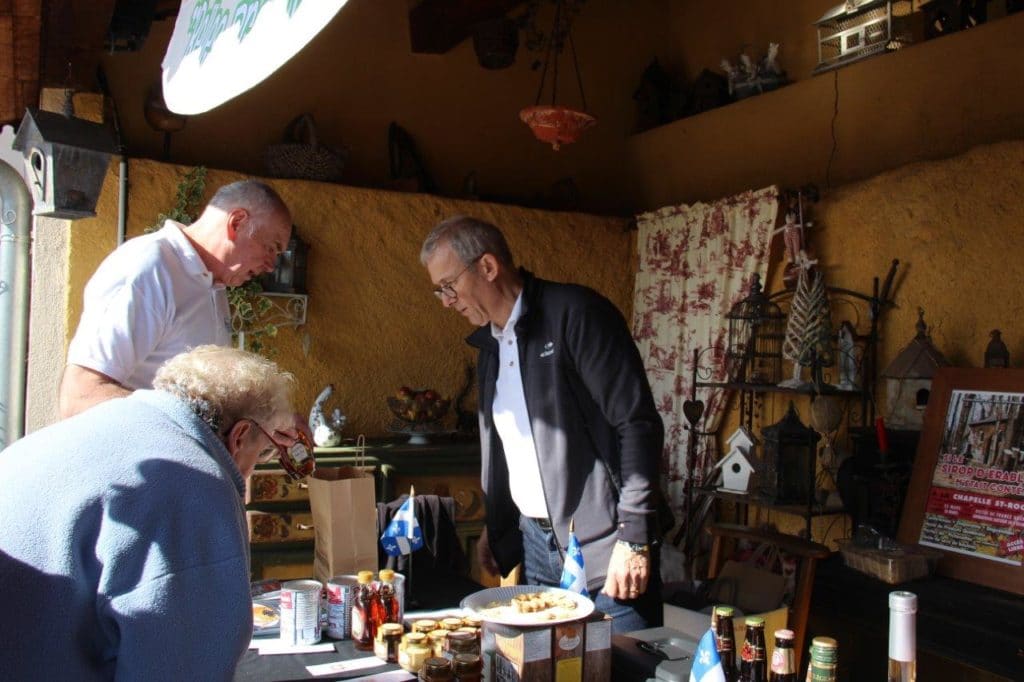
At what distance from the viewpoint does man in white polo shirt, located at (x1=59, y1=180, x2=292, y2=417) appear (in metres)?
2.29

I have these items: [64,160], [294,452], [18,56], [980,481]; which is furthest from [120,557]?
[980,481]

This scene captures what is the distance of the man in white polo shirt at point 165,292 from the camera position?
2.29 meters

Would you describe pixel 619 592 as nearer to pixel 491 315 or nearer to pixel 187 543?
pixel 491 315

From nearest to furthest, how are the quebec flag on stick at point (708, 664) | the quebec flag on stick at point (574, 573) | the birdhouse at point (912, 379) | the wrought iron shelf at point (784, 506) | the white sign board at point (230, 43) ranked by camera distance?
1. the white sign board at point (230, 43)
2. the quebec flag on stick at point (708, 664)
3. the quebec flag on stick at point (574, 573)
4. the birdhouse at point (912, 379)
5. the wrought iron shelf at point (784, 506)

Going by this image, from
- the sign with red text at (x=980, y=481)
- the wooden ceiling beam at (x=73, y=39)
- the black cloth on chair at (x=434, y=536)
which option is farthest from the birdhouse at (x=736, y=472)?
the wooden ceiling beam at (x=73, y=39)

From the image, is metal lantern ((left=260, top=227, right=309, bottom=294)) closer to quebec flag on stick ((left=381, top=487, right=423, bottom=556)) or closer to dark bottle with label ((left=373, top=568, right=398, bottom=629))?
quebec flag on stick ((left=381, top=487, right=423, bottom=556))

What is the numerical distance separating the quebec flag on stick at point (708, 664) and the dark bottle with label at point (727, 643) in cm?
10

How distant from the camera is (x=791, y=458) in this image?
4.03m

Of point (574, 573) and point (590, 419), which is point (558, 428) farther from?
point (574, 573)

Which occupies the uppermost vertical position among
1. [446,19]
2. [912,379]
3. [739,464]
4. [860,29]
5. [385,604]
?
[446,19]

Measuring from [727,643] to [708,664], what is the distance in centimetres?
15

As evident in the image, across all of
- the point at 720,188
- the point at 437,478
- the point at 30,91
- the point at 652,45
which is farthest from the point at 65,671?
the point at 652,45

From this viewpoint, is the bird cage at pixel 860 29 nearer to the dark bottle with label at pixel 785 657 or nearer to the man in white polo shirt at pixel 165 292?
the man in white polo shirt at pixel 165 292

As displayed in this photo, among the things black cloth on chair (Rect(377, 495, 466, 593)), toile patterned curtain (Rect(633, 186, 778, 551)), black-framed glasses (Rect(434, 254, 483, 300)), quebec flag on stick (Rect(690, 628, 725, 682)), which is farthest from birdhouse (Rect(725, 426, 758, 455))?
A: quebec flag on stick (Rect(690, 628, 725, 682))
